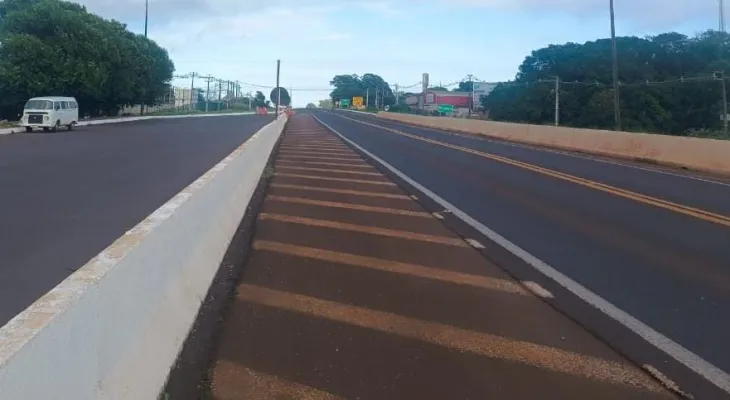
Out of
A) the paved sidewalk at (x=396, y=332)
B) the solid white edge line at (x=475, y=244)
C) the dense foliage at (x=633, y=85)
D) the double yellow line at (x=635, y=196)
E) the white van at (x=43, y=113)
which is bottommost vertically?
the paved sidewalk at (x=396, y=332)

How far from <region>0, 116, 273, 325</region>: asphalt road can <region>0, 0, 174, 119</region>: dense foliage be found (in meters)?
24.5

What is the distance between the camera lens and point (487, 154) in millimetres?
30391

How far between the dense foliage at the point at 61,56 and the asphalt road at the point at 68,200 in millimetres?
24531

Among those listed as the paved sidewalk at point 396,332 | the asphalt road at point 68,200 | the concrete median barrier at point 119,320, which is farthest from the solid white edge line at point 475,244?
the asphalt road at point 68,200

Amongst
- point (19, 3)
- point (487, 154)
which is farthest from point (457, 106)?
point (487, 154)

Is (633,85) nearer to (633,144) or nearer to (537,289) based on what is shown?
(633,144)

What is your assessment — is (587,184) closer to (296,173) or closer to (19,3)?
→ (296,173)

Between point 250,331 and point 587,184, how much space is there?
1375 cm

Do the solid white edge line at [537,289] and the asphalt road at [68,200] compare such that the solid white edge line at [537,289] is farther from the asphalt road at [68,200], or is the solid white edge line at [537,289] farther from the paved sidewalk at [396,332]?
the asphalt road at [68,200]

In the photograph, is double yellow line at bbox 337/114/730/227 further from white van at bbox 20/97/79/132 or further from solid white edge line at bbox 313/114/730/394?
white van at bbox 20/97/79/132

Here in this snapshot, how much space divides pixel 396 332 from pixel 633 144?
25.7 m

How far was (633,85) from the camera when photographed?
179 feet

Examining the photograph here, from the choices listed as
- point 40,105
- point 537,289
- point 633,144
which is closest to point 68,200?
point 537,289

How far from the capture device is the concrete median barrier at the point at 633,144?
25219 mm
